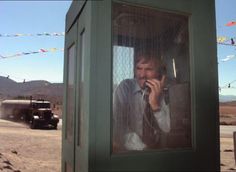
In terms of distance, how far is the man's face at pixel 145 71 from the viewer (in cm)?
272

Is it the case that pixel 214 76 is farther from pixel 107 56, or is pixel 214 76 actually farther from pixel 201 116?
pixel 107 56

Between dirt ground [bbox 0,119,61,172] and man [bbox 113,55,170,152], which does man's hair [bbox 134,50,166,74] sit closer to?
man [bbox 113,55,170,152]

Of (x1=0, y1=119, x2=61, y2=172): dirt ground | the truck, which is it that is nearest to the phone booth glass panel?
(x1=0, y1=119, x2=61, y2=172): dirt ground

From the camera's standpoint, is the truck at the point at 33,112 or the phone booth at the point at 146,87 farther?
the truck at the point at 33,112

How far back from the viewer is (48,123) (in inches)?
877

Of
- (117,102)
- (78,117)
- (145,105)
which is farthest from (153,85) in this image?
(78,117)

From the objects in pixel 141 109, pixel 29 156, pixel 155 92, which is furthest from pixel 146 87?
pixel 29 156

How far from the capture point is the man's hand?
273cm

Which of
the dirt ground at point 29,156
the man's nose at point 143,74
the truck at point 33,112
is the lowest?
the dirt ground at point 29,156

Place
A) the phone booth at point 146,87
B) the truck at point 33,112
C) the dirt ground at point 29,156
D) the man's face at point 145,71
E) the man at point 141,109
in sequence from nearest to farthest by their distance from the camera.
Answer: the phone booth at point 146,87, the man at point 141,109, the man's face at point 145,71, the dirt ground at point 29,156, the truck at point 33,112

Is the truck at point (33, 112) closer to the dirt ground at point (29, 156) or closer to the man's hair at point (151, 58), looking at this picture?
the dirt ground at point (29, 156)

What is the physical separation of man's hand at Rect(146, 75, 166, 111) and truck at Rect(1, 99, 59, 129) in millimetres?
20113

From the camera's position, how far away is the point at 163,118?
2736 mm

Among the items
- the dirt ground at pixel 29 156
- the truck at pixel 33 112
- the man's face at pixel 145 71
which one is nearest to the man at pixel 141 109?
the man's face at pixel 145 71
